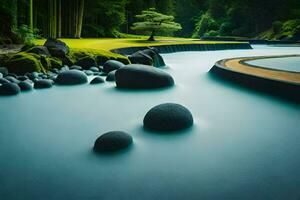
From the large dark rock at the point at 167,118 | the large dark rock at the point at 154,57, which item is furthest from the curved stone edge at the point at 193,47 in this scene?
the large dark rock at the point at 167,118

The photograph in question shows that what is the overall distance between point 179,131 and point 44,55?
16.9 feet

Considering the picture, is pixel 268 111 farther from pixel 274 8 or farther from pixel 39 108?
pixel 274 8

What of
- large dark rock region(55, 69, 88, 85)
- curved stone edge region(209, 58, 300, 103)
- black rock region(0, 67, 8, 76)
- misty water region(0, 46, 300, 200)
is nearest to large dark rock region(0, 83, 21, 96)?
misty water region(0, 46, 300, 200)

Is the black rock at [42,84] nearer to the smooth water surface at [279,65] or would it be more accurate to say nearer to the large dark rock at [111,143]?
the large dark rock at [111,143]

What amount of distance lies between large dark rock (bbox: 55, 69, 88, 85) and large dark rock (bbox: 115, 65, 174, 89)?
766 mm

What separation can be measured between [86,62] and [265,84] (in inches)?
167

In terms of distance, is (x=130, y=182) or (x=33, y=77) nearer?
(x=130, y=182)

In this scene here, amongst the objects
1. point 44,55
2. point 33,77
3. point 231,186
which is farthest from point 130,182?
point 44,55

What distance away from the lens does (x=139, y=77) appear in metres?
5.61

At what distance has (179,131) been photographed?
3.22 m

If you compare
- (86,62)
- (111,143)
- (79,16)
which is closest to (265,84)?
(111,143)

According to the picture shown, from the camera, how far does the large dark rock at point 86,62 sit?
7902mm

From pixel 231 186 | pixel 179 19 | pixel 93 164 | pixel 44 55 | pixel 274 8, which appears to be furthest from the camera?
pixel 179 19

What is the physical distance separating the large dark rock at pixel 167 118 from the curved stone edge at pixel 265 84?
182 centimetres
